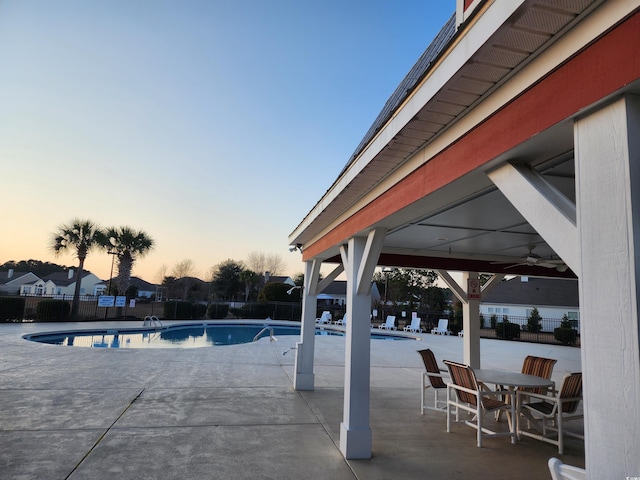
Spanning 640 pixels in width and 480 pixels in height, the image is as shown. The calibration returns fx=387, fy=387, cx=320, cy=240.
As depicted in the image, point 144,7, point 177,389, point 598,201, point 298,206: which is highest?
point 144,7

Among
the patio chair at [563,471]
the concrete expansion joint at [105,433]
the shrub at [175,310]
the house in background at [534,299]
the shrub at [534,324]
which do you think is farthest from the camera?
the house in background at [534,299]

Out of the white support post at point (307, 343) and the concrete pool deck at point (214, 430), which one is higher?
the white support post at point (307, 343)

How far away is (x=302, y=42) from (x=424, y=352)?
865 centimetres

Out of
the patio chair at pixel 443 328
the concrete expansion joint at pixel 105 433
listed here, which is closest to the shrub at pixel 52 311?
the concrete expansion joint at pixel 105 433

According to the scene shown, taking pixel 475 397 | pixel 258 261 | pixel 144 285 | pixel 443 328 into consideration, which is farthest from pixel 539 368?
pixel 144 285

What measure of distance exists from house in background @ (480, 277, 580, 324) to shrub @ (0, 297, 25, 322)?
2810 centimetres

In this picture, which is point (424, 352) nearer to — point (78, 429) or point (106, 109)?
point (78, 429)

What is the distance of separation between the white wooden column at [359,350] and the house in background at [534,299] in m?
26.5

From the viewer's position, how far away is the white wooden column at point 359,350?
13.7 feet

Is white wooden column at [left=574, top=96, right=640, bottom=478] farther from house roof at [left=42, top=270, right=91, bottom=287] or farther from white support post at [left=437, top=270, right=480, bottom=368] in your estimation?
house roof at [left=42, top=270, right=91, bottom=287]

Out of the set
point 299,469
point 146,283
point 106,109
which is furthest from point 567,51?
point 146,283

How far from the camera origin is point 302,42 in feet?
34.4

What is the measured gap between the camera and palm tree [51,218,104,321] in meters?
21.9

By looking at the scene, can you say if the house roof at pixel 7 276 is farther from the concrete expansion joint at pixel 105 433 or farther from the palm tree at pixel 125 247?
the concrete expansion joint at pixel 105 433
